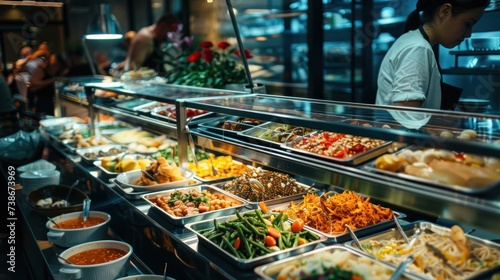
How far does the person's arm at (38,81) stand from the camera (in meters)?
7.47

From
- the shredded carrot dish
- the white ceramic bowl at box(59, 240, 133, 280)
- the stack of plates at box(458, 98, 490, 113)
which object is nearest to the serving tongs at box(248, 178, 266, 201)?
the shredded carrot dish

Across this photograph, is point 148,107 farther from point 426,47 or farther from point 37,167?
point 426,47

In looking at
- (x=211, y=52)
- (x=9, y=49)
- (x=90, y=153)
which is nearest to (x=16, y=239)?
(x=90, y=153)

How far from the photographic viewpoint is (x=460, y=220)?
1.50 metres

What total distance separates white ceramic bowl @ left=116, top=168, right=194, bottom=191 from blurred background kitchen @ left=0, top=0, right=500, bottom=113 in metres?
2.09

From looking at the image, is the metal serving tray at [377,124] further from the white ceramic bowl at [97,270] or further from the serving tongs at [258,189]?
the white ceramic bowl at [97,270]

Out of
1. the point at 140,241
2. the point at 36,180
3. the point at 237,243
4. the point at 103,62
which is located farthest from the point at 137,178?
the point at 103,62

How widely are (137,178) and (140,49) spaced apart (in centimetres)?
429

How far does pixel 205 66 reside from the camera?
192 inches

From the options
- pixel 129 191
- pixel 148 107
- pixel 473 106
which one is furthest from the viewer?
pixel 148 107

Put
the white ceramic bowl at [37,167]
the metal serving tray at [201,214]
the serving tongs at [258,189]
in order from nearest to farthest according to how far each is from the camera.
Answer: the metal serving tray at [201,214], the serving tongs at [258,189], the white ceramic bowl at [37,167]

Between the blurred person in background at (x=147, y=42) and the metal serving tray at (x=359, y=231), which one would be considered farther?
the blurred person in background at (x=147, y=42)

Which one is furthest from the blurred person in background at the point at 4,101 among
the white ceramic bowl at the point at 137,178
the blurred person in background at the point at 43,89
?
the white ceramic bowl at the point at 137,178

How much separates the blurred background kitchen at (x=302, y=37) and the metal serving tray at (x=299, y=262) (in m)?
2.74
